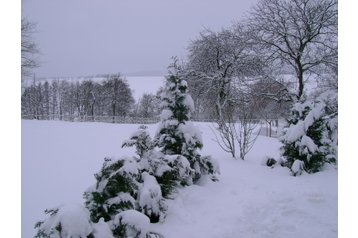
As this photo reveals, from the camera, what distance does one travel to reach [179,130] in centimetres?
513

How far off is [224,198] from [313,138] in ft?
8.04

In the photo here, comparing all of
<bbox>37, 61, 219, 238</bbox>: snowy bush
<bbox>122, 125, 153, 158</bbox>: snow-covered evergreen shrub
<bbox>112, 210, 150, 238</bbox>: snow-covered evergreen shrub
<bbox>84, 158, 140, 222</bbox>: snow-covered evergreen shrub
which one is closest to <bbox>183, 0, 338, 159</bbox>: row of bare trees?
<bbox>37, 61, 219, 238</bbox>: snowy bush

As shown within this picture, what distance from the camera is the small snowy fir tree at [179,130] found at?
514cm

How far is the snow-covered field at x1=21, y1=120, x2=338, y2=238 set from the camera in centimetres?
357

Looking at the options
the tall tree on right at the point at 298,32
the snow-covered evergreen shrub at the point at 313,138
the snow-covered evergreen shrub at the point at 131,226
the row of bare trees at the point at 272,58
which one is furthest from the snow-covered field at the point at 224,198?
the tall tree on right at the point at 298,32

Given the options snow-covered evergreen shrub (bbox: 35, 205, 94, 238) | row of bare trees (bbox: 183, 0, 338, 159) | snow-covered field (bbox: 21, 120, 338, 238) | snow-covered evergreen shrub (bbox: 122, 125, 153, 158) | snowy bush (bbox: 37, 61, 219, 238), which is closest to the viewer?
snow-covered evergreen shrub (bbox: 35, 205, 94, 238)

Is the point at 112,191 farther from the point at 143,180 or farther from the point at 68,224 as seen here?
the point at 68,224

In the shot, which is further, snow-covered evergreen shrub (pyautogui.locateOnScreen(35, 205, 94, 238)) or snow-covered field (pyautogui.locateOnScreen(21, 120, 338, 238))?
snow-covered field (pyautogui.locateOnScreen(21, 120, 338, 238))

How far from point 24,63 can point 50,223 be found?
194 cm

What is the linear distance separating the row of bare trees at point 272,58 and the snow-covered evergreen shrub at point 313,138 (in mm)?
571

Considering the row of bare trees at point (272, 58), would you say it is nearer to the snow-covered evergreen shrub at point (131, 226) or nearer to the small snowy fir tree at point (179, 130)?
the small snowy fir tree at point (179, 130)

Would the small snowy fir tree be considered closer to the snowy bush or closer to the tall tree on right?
the snowy bush

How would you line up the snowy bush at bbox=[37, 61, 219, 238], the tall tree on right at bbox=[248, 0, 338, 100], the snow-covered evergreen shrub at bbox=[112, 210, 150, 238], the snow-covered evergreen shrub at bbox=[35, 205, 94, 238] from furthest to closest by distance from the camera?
the tall tree on right at bbox=[248, 0, 338, 100]
the snow-covered evergreen shrub at bbox=[112, 210, 150, 238]
the snowy bush at bbox=[37, 61, 219, 238]
the snow-covered evergreen shrub at bbox=[35, 205, 94, 238]

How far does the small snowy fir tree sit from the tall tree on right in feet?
9.49
